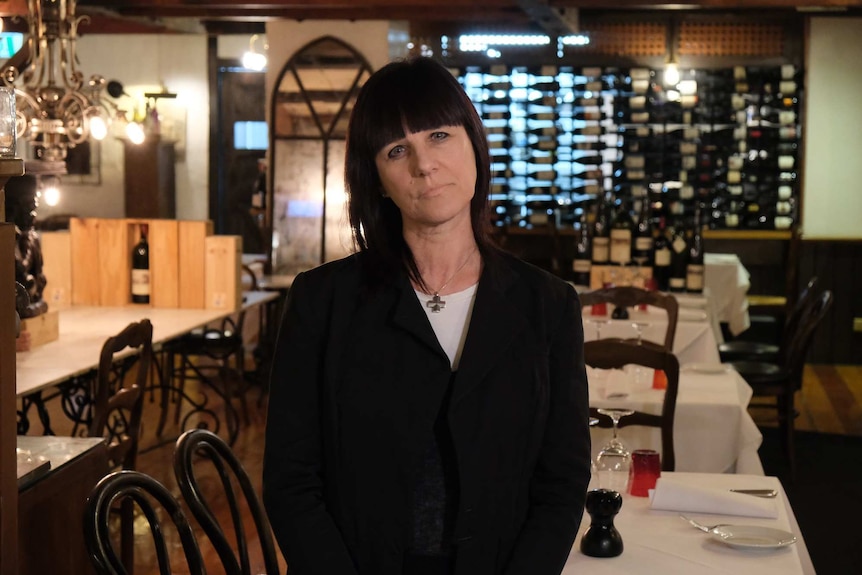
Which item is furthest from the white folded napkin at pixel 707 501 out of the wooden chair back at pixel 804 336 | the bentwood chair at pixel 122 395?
the wooden chair back at pixel 804 336

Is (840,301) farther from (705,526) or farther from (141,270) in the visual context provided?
(705,526)

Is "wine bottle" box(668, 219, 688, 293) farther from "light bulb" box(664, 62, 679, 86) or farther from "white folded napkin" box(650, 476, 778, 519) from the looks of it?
"white folded napkin" box(650, 476, 778, 519)

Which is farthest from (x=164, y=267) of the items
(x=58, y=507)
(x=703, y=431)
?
(x=58, y=507)

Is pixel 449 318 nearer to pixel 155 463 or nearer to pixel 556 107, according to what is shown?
pixel 155 463

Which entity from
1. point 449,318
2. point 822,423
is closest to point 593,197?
point 822,423

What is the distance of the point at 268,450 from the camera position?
5.68 feet

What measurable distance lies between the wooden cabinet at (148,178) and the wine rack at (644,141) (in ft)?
10.3

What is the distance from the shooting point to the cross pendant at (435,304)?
1.79m

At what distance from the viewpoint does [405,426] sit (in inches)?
66.6

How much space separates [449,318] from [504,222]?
975 cm

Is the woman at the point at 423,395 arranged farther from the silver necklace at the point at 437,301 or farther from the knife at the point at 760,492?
the knife at the point at 760,492

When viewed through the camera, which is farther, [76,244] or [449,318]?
[76,244]

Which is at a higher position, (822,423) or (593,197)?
(593,197)

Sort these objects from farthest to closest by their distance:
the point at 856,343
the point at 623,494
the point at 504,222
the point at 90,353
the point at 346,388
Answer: the point at 504,222 → the point at 856,343 → the point at 90,353 → the point at 623,494 → the point at 346,388
